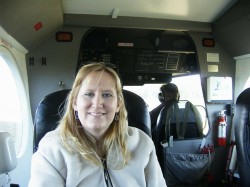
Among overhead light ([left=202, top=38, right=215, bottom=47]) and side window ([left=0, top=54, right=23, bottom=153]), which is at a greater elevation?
overhead light ([left=202, top=38, right=215, bottom=47])

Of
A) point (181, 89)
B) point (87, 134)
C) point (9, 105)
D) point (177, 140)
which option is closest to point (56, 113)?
point (87, 134)

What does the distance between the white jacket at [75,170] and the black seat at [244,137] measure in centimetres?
100

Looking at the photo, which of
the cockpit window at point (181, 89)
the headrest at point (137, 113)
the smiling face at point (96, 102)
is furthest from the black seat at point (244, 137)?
the cockpit window at point (181, 89)

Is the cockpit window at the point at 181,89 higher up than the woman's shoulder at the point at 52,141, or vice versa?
the cockpit window at the point at 181,89

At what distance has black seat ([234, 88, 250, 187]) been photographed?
2.11 metres

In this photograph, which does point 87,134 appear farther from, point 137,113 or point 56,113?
point 137,113

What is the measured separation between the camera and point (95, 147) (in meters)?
1.48

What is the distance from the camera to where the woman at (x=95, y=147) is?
4.30 feet

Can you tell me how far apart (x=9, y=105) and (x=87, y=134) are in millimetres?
1822

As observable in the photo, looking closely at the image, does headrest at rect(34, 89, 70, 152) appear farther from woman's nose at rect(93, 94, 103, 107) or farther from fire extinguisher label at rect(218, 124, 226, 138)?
fire extinguisher label at rect(218, 124, 226, 138)

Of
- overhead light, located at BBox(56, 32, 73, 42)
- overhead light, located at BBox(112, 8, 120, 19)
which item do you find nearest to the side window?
overhead light, located at BBox(56, 32, 73, 42)

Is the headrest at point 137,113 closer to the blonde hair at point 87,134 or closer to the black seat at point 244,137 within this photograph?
the blonde hair at point 87,134

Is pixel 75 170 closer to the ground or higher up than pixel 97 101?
closer to the ground

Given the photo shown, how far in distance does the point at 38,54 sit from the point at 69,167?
7.29 feet
